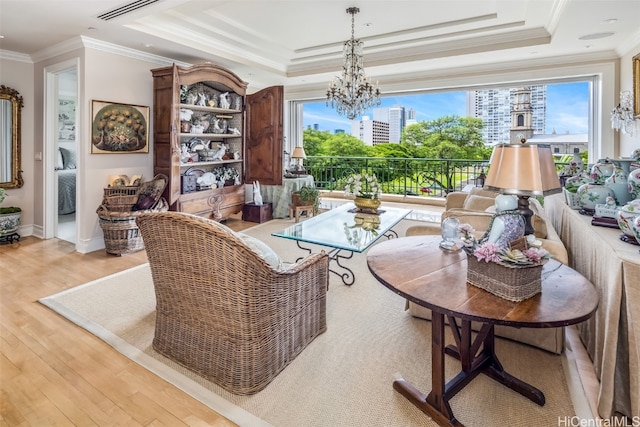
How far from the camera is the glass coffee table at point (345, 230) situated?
2848 millimetres

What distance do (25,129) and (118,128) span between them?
153 centimetres

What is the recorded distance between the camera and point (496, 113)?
749 cm

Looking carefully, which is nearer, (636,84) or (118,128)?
(636,84)

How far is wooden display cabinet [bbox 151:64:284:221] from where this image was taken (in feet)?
15.1

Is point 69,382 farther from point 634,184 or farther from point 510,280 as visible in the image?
point 634,184

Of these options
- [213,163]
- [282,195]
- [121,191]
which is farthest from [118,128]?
[282,195]

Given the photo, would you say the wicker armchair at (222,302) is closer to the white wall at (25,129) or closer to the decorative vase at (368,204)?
the decorative vase at (368,204)

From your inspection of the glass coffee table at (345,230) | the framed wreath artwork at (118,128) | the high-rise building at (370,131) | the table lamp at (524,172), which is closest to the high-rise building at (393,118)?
the high-rise building at (370,131)

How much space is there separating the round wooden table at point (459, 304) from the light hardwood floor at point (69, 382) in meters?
0.97

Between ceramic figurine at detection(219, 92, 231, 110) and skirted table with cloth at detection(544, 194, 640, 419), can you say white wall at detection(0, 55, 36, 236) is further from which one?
skirted table with cloth at detection(544, 194, 640, 419)

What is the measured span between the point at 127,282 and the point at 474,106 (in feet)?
24.3

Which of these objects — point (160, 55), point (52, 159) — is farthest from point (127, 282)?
point (160, 55)

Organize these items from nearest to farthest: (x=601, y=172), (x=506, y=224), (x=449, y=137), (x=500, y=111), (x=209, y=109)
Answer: (x=506, y=224), (x=601, y=172), (x=209, y=109), (x=500, y=111), (x=449, y=137)

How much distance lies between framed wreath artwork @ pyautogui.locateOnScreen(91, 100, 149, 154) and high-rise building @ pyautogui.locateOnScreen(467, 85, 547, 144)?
5987 millimetres
